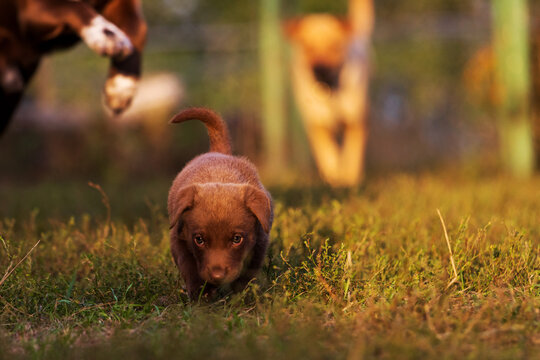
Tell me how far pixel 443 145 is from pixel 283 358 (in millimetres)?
10672

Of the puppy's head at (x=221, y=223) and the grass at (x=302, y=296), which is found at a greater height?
the puppy's head at (x=221, y=223)

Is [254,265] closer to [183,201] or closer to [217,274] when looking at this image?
[217,274]

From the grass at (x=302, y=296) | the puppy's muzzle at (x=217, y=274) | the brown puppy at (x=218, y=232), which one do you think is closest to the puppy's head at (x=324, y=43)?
the grass at (x=302, y=296)

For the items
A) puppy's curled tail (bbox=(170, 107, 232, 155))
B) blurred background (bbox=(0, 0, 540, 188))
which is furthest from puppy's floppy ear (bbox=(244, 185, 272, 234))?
blurred background (bbox=(0, 0, 540, 188))

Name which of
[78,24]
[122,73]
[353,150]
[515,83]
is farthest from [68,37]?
[515,83]

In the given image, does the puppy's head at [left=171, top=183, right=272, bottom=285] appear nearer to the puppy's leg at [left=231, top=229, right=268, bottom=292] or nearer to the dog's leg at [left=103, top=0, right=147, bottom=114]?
the puppy's leg at [left=231, top=229, right=268, bottom=292]

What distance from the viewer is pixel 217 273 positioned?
284cm

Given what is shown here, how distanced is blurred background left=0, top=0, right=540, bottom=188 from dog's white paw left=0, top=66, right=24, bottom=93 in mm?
5378

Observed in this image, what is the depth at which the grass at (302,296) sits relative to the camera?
7.29 ft

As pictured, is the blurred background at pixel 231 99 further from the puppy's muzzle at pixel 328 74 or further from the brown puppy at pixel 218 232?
the brown puppy at pixel 218 232

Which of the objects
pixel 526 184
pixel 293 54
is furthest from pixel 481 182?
pixel 293 54

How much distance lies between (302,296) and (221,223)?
46 centimetres

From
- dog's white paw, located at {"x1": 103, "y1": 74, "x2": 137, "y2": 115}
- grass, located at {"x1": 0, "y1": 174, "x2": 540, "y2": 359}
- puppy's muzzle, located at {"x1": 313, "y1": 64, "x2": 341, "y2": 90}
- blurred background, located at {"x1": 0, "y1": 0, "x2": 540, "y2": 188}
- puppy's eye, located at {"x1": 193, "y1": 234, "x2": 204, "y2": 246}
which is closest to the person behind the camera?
grass, located at {"x1": 0, "y1": 174, "x2": 540, "y2": 359}

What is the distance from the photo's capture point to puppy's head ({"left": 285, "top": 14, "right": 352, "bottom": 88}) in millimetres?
8219
